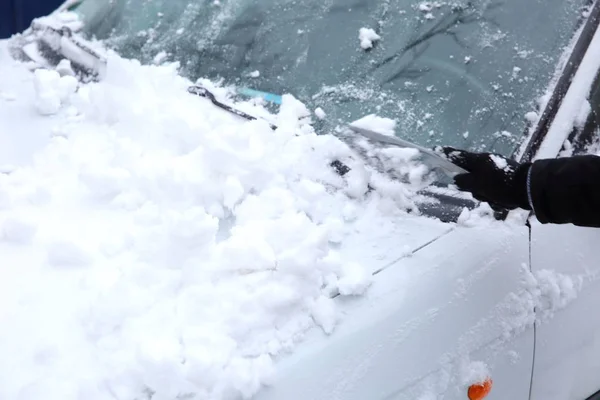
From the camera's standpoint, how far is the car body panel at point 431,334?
1587mm

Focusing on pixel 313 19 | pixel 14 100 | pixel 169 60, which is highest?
pixel 313 19

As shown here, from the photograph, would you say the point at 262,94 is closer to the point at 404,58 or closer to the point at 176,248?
the point at 404,58

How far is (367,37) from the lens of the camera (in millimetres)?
2307

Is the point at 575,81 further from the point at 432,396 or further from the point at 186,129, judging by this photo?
the point at 186,129

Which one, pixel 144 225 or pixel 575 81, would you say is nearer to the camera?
pixel 144 225

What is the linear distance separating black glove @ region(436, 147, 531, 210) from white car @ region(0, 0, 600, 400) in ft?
0.21

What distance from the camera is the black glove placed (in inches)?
69.9

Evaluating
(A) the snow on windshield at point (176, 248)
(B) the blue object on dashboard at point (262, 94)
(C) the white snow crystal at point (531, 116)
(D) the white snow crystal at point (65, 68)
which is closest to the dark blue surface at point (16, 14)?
(D) the white snow crystal at point (65, 68)

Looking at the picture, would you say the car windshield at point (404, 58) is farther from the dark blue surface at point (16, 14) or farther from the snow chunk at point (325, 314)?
the dark blue surface at point (16, 14)

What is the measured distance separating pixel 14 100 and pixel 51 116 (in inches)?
9.5

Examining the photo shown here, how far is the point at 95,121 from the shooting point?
2.38 m

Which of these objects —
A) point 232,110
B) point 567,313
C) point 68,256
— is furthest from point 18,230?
point 567,313

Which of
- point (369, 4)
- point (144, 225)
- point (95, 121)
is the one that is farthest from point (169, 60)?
point (144, 225)

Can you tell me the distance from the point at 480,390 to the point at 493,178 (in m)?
0.54
